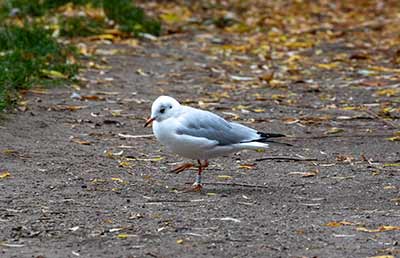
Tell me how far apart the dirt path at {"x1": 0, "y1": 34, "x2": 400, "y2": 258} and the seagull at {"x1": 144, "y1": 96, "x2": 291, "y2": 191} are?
270 millimetres

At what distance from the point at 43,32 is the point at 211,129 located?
5889 mm

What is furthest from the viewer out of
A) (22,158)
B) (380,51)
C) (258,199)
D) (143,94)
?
(380,51)

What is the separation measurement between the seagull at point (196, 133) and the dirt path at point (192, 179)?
270 millimetres

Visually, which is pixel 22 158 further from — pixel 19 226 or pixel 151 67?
pixel 151 67

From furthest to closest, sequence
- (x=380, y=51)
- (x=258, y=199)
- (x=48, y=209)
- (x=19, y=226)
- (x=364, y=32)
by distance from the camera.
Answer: (x=364, y=32) → (x=380, y=51) → (x=258, y=199) → (x=48, y=209) → (x=19, y=226)

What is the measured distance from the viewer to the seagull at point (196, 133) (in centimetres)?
680

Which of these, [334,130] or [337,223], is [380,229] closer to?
[337,223]

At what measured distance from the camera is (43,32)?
12422mm

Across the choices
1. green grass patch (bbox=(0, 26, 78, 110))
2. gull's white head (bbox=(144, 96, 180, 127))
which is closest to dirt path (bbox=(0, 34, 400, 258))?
green grass patch (bbox=(0, 26, 78, 110))

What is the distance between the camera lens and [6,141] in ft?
26.7

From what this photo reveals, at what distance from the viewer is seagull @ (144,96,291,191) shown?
680cm

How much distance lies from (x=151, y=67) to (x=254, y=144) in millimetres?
5617

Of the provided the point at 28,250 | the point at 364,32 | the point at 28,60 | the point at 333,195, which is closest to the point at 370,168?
the point at 333,195

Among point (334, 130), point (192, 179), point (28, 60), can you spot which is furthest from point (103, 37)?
point (192, 179)
